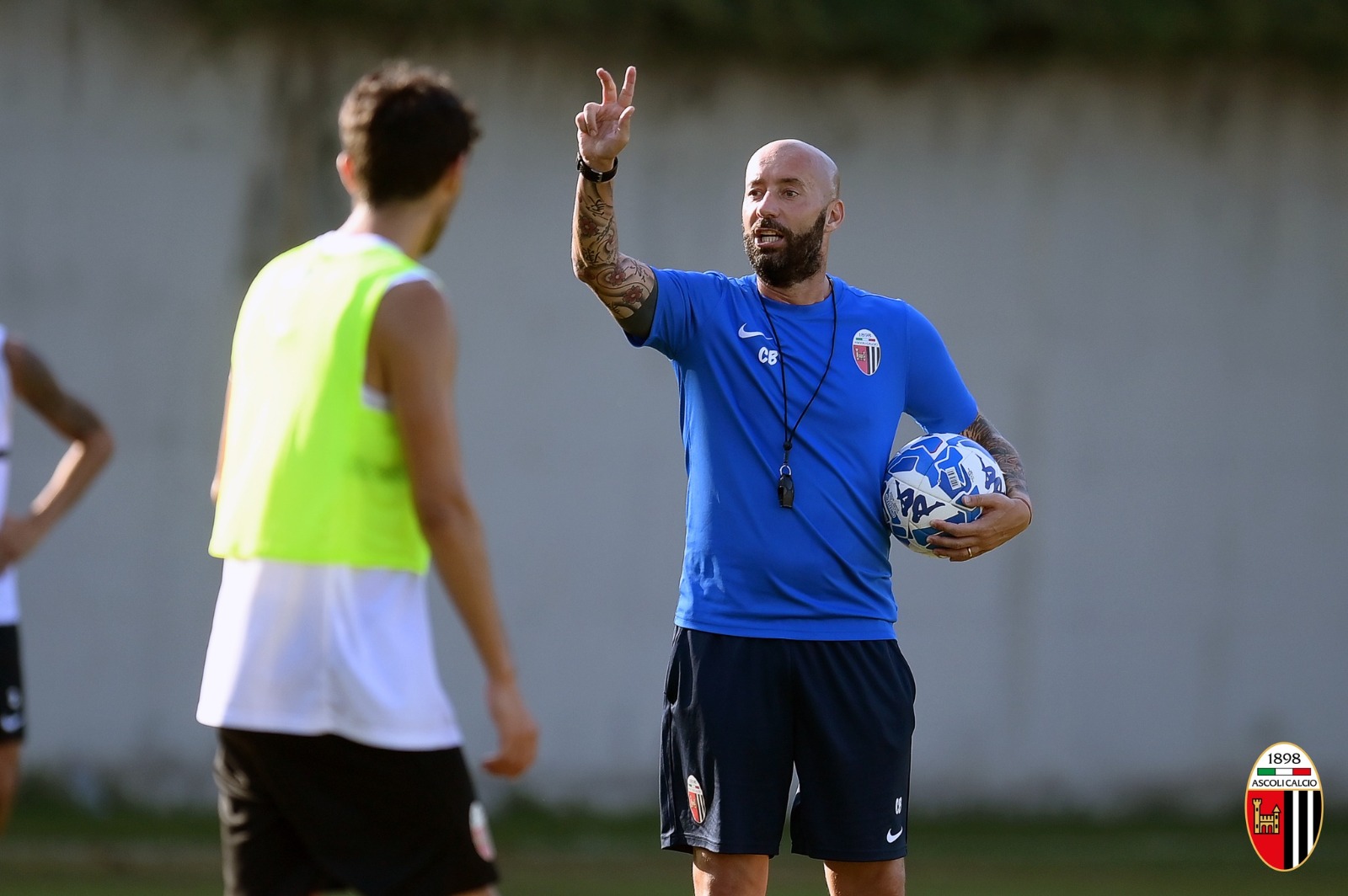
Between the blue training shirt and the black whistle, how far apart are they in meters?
0.02

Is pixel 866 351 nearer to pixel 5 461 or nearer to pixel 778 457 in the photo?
pixel 778 457

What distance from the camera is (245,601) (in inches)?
125

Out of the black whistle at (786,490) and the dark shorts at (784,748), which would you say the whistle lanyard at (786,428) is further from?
the dark shorts at (784,748)

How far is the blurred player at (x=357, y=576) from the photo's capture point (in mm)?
3078

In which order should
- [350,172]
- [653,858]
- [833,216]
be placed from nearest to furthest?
[350,172] → [833,216] → [653,858]

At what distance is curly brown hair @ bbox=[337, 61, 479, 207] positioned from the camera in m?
3.21

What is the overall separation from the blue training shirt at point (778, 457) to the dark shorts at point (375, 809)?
1.53m

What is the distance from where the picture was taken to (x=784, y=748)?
4574 millimetres

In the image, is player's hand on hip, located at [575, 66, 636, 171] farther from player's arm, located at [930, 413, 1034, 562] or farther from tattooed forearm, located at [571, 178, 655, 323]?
player's arm, located at [930, 413, 1034, 562]

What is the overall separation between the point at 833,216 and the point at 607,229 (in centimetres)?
75

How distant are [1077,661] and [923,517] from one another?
5294mm

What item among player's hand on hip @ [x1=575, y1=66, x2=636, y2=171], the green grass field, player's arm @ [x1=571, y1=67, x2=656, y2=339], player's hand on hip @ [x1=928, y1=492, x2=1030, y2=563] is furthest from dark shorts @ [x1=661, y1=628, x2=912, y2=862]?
the green grass field

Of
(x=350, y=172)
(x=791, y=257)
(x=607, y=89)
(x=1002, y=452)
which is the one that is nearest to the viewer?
(x=350, y=172)

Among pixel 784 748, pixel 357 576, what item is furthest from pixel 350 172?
pixel 784 748
